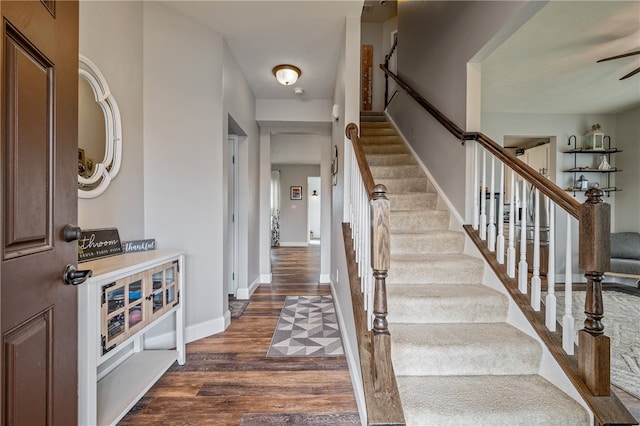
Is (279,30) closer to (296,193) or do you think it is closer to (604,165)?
(604,165)

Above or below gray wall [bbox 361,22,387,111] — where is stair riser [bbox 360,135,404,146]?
below

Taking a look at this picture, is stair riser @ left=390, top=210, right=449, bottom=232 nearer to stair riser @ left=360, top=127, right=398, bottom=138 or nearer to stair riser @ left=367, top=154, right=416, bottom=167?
stair riser @ left=367, top=154, right=416, bottom=167

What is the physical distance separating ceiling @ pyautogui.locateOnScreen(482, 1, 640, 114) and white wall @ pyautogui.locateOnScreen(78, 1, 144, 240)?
9.54 feet

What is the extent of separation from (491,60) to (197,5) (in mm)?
2787

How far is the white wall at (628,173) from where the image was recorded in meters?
4.50

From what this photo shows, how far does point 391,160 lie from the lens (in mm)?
3420

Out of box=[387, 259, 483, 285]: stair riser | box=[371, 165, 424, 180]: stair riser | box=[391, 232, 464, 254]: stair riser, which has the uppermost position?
box=[371, 165, 424, 180]: stair riser

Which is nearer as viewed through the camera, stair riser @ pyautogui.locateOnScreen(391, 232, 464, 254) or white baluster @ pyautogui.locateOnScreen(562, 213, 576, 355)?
white baluster @ pyautogui.locateOnScreen(562, 213, 576, 355)

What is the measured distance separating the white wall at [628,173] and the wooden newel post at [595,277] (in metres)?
4.76

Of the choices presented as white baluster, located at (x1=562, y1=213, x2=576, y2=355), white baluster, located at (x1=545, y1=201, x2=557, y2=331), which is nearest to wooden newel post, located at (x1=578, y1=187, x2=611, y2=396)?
white baluster, located at (x1=562, y1=213, x2=576, y2=355)

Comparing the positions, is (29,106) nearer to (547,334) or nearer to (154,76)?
(154,76)

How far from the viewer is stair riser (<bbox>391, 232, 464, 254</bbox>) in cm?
243

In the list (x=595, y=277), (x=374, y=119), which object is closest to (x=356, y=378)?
(x=595, y=277)

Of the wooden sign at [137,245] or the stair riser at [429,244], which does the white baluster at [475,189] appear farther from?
the wooden sign at [137,245]
